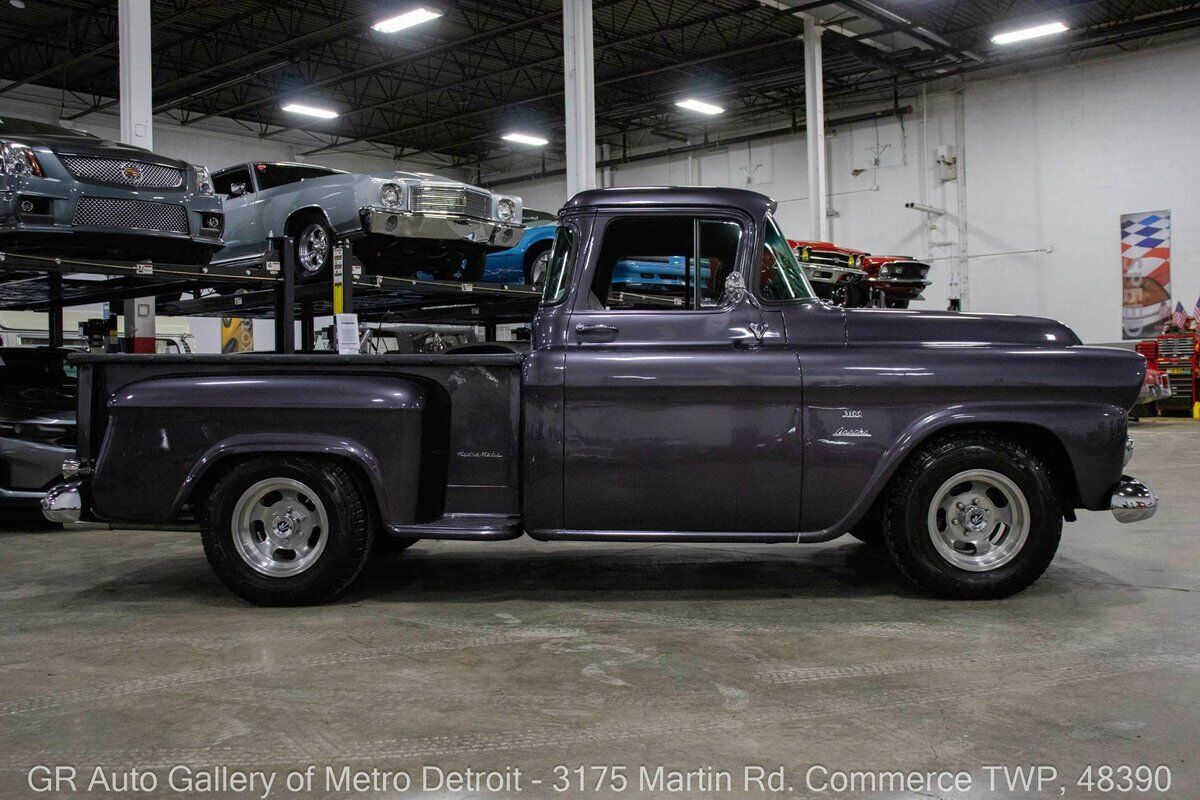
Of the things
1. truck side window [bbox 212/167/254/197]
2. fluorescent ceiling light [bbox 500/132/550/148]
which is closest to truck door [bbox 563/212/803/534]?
truck side window [bbox 212/167/254/197]

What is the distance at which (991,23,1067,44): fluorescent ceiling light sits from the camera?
1794cm

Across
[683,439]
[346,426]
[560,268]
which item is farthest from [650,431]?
[346,426]

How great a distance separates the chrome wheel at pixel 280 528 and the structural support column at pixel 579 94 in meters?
9.16

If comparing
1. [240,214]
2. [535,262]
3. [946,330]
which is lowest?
[946,330]

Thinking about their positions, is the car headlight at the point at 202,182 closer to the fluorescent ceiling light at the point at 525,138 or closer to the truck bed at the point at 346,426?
the truck bed at the point at 346,426

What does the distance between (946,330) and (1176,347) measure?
53.6 feet

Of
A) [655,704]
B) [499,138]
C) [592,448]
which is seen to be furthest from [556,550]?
[499,138]

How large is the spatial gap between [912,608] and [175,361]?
371 cm

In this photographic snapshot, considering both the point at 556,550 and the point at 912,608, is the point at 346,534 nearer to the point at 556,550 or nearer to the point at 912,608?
the point at 556,550

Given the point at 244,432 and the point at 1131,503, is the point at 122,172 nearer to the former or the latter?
the point at 244,432

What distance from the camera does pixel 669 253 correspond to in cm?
473

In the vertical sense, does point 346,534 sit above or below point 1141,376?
below

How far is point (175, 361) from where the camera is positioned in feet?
14.9

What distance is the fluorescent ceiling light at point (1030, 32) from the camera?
58.9 feet
